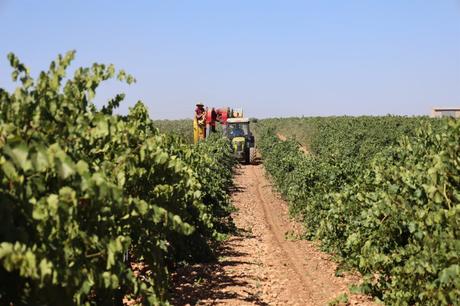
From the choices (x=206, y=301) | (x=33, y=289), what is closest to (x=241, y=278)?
(x=206, y=301)

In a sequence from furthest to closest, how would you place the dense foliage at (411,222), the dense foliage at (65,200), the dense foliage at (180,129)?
the dense foliage at (180,129), the dense foliage at (411,222), the dense foliage at (65,200)

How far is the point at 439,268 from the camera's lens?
5320 mm

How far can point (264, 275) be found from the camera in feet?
30.4

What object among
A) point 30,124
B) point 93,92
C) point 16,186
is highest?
point 93,92

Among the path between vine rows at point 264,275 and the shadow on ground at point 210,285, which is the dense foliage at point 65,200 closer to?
the shadow on ground at point 210,285

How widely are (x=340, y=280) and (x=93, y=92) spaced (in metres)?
5.93

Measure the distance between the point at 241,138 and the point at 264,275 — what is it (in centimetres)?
2076

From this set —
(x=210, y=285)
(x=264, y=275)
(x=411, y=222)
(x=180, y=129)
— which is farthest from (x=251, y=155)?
(x=180, y=129)

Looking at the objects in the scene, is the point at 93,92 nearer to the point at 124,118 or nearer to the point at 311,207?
the point at 124,118

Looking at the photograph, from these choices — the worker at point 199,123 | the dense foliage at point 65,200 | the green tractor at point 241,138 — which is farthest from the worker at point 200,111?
the dense foliage at point 65,200

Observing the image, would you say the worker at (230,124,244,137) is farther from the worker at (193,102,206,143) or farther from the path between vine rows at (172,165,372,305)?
the path between vine rows at (172,165,372,305)

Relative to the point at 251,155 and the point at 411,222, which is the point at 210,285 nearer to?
the point at 411,222

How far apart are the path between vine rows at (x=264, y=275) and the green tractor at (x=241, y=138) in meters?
15.6

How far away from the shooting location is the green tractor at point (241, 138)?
2984cm
